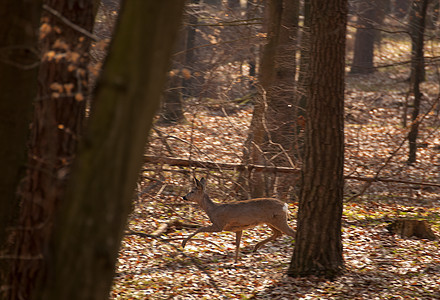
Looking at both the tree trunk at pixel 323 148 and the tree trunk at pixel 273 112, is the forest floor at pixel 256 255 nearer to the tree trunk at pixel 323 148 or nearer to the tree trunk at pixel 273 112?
the tree trunk at pixel 323 148

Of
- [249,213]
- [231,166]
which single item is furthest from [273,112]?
[249,213]

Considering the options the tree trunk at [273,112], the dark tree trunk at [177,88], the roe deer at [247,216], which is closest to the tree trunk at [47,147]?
the dark tree trunk at [177,88]

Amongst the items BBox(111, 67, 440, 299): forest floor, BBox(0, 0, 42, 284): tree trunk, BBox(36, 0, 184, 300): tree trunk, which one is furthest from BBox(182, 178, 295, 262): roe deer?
BBox(36, 0, 184, 300): tree trunk

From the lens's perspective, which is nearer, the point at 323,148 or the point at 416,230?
the point at 323,148

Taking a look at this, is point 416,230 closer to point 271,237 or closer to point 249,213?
point 271,237

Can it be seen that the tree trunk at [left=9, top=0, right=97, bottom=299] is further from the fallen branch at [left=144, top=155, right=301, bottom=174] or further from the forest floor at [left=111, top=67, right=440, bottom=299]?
the fallen branch at [left=144, top=155, right=301, bottom=174]

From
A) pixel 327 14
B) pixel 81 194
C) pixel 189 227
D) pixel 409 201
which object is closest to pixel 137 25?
pixel 81 194

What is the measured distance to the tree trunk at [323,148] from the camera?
891 cm

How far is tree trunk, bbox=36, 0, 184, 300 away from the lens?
3715 millimetres

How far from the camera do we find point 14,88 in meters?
5.12

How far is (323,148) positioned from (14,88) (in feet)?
17.3

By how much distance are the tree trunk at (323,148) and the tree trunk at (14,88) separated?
496cm

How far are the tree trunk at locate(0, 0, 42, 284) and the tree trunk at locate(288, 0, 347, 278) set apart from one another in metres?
4.96

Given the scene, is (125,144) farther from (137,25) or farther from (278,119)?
(278,119)
